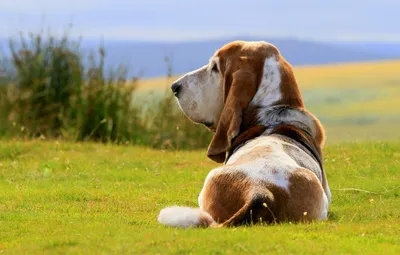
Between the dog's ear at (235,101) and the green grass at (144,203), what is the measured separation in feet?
3.57

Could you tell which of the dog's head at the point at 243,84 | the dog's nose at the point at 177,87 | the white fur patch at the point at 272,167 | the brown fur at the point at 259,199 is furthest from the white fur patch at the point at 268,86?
the brown fur at the point at 259,199

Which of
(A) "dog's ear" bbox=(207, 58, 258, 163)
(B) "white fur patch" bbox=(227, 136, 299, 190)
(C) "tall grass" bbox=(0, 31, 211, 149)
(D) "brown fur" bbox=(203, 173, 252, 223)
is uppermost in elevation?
(A) "dog's ear" bbox=(207, 58, 258, 163)

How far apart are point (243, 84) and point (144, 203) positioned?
2455 mm

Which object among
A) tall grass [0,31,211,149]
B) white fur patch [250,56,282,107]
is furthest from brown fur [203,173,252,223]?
tall grass [0,31,211,149]

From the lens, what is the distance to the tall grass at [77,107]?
16797 millimetres

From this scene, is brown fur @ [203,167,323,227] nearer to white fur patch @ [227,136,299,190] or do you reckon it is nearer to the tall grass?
white fur patch @ [227,136,299,190]

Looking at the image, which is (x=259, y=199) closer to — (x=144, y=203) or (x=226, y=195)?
(x=226, y=195)

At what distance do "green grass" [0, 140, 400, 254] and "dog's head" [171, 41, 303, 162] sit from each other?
1153mm

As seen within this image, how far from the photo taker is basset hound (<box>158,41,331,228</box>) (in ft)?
21.9

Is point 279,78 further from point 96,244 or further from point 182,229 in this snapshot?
point 96,244

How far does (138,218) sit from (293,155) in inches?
74.8

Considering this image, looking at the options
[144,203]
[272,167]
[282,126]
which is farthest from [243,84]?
[144,203]

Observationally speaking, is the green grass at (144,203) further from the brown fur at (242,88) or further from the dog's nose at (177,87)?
the dog's nose at (177,87)

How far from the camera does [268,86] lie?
7.73 metres
